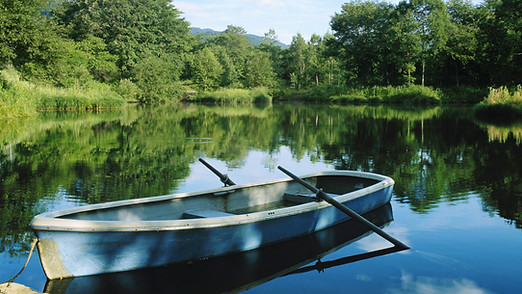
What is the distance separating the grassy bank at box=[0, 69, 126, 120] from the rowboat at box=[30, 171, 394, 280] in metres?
18.7

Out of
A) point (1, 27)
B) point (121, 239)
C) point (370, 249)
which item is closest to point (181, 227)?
point (121, 239)

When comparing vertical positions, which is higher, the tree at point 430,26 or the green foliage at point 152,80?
the tree at point 430,26

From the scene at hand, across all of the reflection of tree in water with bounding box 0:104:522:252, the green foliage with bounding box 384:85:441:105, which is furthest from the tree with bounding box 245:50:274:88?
the reflection of tree in water with bounding box 0:104:522:252

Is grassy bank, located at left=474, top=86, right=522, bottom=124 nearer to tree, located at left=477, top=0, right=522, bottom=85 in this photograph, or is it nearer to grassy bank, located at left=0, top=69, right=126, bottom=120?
tree, located at left=477, top=0, right=522, bottom=85

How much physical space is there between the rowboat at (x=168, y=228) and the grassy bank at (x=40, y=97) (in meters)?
18.7

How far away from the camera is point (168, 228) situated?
15.4ft

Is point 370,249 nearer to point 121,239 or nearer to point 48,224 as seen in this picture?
point 121,239

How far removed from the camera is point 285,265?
17.5 ft

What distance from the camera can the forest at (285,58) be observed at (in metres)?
33.7

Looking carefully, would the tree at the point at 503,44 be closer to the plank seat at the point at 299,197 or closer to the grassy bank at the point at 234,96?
the grassy bank at the point at 234,96

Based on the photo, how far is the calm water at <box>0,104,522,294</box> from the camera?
4.89m

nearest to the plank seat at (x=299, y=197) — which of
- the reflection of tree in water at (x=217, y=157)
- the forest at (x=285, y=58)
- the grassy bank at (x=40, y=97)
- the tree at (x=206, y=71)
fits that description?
the reflection of tree in water at (x=217, y=157)

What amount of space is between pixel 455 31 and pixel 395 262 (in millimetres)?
43475

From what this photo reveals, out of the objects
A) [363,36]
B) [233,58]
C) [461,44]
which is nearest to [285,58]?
[233,58]
